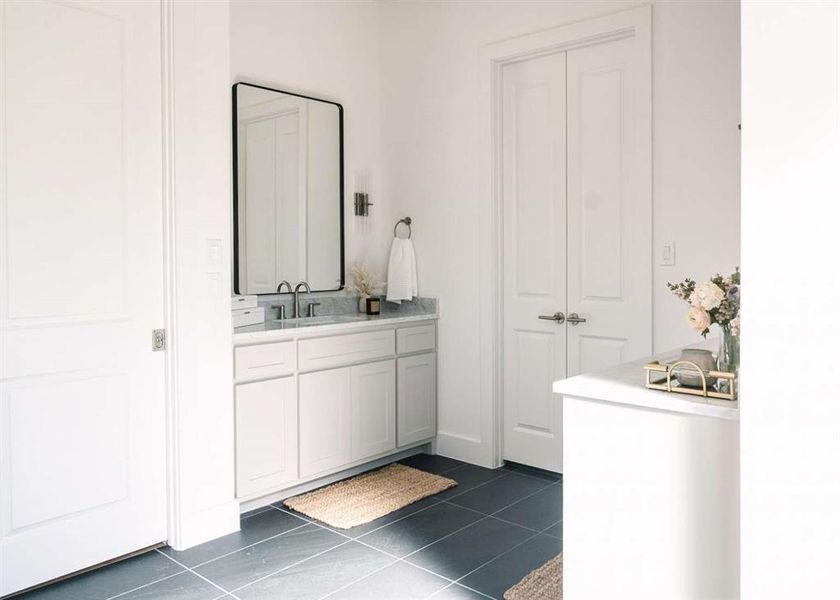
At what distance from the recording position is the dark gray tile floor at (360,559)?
95.0 inches

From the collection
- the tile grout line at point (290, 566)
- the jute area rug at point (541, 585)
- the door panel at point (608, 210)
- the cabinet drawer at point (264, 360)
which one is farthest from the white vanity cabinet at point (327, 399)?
the jute area rug at point (541, 585)

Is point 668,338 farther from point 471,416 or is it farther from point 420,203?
point 420,203

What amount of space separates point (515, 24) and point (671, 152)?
3.82 feet

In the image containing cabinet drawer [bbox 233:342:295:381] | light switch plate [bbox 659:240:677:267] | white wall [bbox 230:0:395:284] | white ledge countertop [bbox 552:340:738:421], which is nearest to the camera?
white ledge countertop [bbox 552:340:738:421]

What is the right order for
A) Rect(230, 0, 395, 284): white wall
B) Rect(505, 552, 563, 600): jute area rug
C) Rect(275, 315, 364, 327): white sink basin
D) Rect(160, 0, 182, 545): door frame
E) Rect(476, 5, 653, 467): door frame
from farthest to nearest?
Rect(476, 5, 653, 467): door frame, Rect(230, 0, 395, 284): white wall, Rect(275, 315, 364, 327): white sink basin, Rect(160, 0, 182, 545): door frame, Rect(505, 552, 563, 600): jute area rug

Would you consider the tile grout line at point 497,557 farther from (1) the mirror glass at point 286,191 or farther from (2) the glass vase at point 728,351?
(1) the mirror glass at point 286,191

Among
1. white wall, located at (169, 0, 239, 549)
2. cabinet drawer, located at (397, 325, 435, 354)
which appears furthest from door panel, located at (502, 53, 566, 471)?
white wall, located at (169, 0, 239, 549)

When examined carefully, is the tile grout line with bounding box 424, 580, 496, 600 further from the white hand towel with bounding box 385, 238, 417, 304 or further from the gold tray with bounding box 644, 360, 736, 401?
the white hand towel with bounding box 385, 238, 417, 304

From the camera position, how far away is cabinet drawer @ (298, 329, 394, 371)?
131 inches

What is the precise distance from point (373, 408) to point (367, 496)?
53 cm

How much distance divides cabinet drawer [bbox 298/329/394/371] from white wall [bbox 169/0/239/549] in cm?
48

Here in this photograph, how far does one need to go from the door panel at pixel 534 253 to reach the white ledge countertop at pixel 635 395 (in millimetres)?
1681
